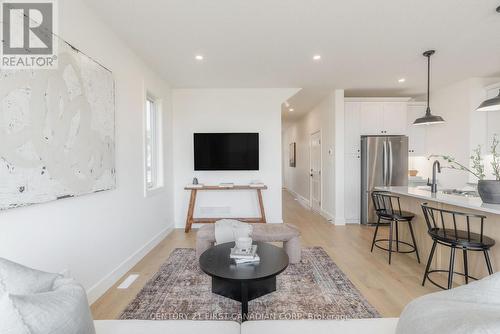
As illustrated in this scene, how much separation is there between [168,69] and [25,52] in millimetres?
2226

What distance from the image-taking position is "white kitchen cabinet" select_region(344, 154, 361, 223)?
498cm

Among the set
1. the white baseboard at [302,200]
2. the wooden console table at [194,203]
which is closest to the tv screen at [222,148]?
the wooden console table at [194,203]

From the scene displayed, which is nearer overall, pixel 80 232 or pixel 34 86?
pixel 34 86

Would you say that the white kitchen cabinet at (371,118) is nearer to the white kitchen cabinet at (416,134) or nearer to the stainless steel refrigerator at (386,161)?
the stainless steel refrigerator at (386,161)

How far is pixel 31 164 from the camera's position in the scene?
162 centimetres

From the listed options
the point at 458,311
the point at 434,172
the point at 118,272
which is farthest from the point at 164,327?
the point at 434,172

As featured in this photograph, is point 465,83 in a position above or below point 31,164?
above

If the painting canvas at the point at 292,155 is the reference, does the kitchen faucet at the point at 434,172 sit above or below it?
below

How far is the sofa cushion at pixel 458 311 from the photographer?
0.74 m

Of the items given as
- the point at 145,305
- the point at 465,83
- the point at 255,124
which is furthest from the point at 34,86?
the point at 465,83

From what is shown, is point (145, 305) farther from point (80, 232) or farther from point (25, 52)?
point (25, 52)

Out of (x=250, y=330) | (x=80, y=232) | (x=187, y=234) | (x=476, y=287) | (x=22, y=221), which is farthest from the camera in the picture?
(x=187, y=234)

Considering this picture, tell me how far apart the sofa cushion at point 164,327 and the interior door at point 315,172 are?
4993 mm

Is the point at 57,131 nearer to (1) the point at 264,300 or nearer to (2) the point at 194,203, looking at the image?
(1) the point at 264,300
